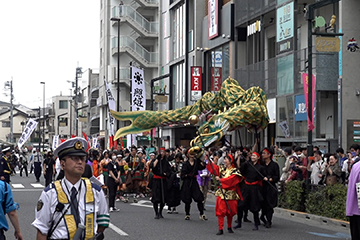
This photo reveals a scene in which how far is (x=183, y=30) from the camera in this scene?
45.3m

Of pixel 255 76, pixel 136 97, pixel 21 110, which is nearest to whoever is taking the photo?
pixel 255 76

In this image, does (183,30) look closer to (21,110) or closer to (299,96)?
(299,96)

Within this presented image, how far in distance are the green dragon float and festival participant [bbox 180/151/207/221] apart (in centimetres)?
90

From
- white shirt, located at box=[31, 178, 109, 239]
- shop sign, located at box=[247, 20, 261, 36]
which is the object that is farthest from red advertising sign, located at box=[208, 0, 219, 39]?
white shirt, located at box=[31, 178, 109, 239]

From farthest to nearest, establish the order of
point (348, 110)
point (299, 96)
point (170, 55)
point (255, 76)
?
point (170, 55)
point (255, 76)
point (299, 96)
point (348, 110)

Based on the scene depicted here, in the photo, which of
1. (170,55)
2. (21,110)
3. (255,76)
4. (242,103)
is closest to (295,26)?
(255,76)

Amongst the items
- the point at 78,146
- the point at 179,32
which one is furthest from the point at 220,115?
the point at 179,32

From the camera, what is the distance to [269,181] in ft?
50.1

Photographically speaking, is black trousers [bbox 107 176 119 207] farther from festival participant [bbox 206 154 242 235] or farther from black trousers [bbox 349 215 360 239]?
black trousers [bbox 349 215 360 239]

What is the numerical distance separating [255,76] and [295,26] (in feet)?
16.1

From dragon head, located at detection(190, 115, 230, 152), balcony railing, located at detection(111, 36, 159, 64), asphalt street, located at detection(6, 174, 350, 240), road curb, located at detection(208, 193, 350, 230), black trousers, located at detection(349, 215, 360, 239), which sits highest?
balcony railing, located at detection(111, 36, 159, 64)

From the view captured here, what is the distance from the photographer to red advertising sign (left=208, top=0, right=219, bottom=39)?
37.4m

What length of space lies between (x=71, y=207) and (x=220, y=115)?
15.4 meters

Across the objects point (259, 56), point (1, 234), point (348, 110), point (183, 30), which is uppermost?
point (183, 30)
